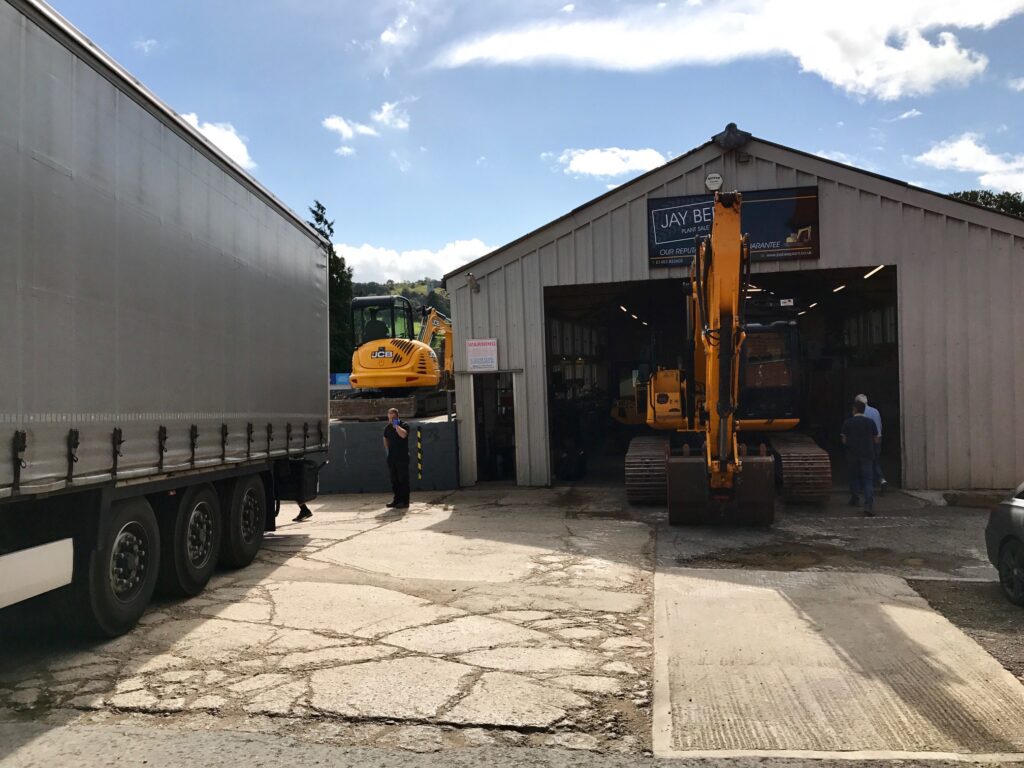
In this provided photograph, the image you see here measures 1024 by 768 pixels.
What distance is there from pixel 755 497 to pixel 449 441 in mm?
7225

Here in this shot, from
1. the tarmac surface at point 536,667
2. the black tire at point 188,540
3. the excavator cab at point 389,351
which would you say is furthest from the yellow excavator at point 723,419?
the excavator cab at point 389,351

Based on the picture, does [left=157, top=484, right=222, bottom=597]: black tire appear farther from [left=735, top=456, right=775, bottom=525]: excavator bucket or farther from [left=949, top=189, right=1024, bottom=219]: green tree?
[left=949, top=189, right=1024, bottom=219]: green tree

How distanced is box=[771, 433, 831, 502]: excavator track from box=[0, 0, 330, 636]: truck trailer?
304 inches

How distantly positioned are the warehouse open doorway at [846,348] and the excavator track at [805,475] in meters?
4.77

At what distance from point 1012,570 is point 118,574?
7.22m

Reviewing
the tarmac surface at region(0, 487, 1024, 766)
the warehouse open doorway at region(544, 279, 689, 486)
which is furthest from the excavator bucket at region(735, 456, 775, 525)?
the warehouse open doorway at region(544, 279, 689, 486)

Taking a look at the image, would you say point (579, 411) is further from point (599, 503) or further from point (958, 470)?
point (958, 470)

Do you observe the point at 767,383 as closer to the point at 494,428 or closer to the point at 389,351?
the point at 494,428

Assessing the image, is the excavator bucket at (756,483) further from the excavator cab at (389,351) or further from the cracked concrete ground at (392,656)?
the excavator cab at (389,351)

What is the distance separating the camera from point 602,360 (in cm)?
2678

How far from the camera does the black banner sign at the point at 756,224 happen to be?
1509 cm

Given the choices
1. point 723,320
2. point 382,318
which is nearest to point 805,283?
point 723,320

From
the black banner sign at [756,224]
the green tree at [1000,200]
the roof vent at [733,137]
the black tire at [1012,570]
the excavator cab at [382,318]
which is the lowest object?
the black tire at [1012,570]

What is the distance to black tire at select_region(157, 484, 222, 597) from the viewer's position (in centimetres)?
726
